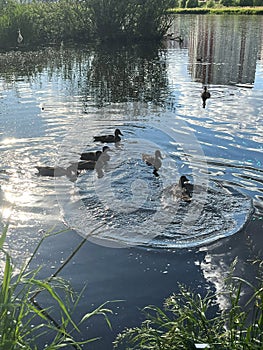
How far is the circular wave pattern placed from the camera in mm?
5527

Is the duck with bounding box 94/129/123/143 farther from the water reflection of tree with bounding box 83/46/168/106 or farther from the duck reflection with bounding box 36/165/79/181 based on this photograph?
the water reflection of tree with bounding box 83/46/168/106

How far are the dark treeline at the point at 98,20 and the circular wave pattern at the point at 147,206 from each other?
682 inches

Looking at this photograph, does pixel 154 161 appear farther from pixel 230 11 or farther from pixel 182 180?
pixel 230 11

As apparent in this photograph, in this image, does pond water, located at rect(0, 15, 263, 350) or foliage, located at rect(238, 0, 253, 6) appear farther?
foliage, located at rect(238, 0, 253, 6)

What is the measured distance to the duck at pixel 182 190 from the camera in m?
6.37

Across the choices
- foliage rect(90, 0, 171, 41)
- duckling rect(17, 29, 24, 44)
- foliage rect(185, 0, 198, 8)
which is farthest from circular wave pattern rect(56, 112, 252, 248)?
foliage rect(185, 0, 198, 8)

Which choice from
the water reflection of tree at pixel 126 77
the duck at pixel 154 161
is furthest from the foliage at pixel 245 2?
the duck at pixel 154 161

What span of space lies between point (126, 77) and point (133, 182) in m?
8.49

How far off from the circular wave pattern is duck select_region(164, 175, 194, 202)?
92 mm

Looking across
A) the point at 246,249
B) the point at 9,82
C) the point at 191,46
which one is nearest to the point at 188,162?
the point at 246,249

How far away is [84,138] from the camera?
29.5 feet

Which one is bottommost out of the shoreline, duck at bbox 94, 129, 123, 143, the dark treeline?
duck at bbox 94, 129, 123, 143

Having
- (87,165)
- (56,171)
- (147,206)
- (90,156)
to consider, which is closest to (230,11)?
(90,156)

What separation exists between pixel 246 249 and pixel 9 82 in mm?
10879
